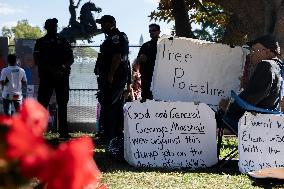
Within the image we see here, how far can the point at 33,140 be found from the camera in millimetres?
557

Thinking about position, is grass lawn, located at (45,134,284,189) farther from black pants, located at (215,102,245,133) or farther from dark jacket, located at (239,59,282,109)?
dark jacket, located at (239,59,282,109)

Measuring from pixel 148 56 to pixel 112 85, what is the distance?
0.73m

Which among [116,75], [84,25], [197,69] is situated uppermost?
[84,25]

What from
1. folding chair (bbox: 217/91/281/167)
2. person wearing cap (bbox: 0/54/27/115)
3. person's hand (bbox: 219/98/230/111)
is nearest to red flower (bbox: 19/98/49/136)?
folding chair (bbox: 217/91/281/167)

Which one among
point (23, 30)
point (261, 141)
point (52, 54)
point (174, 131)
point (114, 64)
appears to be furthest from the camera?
point (23, 30)

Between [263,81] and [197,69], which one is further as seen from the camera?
[197,69]

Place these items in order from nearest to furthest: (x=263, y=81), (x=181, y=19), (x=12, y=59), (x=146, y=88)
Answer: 1. (x=263, y=81)
2. (x=146, y=88)
3. (x=12, y=59)
4. (x=181, y=19)

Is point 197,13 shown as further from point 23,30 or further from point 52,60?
point 23,30

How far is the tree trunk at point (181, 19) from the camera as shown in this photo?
14060mm

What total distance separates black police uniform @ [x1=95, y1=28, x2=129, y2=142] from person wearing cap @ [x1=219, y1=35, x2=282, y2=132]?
5.76ft

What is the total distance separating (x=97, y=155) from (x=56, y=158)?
664 cm

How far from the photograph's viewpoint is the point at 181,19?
14.1 m

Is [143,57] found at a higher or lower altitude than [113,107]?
higher

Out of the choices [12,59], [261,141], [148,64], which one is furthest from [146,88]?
[12,59]
